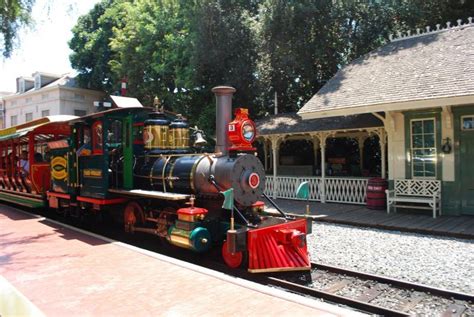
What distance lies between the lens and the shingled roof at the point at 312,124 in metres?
12.4

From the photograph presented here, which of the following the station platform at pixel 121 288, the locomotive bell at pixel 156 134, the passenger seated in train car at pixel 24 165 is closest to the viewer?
the station platform at pixel 121 288

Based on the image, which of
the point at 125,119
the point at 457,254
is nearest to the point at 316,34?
the point at 125,119

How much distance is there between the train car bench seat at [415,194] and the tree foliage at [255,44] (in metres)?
8.10

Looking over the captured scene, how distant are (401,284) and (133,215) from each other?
17.3 ft

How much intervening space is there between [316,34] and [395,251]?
1228cm

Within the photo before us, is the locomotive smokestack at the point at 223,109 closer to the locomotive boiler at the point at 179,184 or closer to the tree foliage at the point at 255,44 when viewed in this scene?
the locomotive boiler at the point at 179,184

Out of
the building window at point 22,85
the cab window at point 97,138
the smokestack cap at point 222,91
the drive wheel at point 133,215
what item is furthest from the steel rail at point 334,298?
the building window at point 22,85

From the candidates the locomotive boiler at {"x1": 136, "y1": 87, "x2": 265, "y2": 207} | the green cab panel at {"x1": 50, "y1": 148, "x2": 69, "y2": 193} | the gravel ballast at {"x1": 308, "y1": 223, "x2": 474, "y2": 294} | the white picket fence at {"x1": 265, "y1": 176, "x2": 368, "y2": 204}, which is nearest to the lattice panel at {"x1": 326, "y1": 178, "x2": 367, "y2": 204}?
the white picket fence at {"x1": 265, "y1": 176, "x2": 368, "y2": 204}

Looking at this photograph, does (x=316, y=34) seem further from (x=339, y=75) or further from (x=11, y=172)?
(x=11, y=172)

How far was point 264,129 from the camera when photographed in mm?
14781

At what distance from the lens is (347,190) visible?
41.7 feet

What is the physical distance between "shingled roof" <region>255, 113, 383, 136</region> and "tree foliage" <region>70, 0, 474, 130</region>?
3.06 metres

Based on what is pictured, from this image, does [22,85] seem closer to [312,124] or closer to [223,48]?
[223,48]

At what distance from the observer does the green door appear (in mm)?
9758
